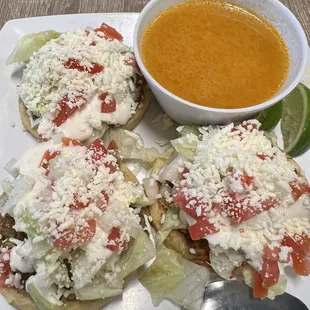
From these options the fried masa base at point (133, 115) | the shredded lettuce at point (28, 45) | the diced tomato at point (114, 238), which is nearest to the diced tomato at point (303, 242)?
the diced tomato at point (114, 238)

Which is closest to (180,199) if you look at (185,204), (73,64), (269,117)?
(185,204)

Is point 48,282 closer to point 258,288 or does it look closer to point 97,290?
point 97,290

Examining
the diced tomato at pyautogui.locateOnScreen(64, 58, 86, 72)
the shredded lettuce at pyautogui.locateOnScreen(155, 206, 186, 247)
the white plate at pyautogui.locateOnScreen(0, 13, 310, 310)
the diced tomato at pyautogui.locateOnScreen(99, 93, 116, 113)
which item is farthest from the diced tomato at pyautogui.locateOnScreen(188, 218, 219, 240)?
the diced tomato at pyautogui.locateOnScreen(64, 58, 86, 72)

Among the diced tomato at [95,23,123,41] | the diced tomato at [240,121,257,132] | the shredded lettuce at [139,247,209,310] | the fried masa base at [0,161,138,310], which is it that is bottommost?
the fried masa base at [0,161,138,310]

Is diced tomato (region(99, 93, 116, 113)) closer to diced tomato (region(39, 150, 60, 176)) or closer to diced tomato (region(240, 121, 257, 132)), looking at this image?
diced tomato (region(39, 150, 60, 176))

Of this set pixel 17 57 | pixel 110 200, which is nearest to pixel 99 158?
pixel 110 200

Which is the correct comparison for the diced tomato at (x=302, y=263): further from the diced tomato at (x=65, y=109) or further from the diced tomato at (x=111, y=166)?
the diced tomato at (x=65, y=109)
